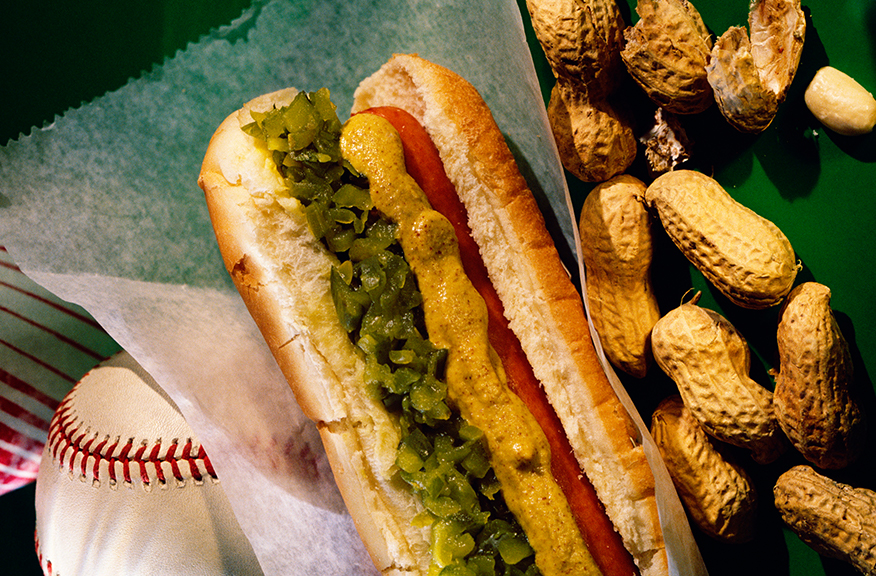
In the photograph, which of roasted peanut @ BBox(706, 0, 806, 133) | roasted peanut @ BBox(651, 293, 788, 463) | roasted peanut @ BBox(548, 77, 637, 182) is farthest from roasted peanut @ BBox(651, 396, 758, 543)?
roasted peanut @ BBox(706, 0, 806, 133)

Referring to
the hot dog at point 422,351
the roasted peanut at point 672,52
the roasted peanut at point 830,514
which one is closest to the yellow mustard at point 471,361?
the hot dog at point 422,351

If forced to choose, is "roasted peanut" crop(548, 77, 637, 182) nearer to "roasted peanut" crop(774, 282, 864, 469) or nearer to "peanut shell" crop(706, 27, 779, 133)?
"peanut shell" crop(706, 27, 779, 133)

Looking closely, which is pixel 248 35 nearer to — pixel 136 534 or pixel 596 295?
pixel 596 295

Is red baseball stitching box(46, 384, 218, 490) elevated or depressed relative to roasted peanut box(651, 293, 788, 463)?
elevated

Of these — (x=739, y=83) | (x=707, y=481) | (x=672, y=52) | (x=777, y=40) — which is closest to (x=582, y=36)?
(x=672, y=52)

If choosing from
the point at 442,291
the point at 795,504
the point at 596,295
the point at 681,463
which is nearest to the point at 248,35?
the point at 442,291

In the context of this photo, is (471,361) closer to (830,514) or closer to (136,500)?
(830,514)
